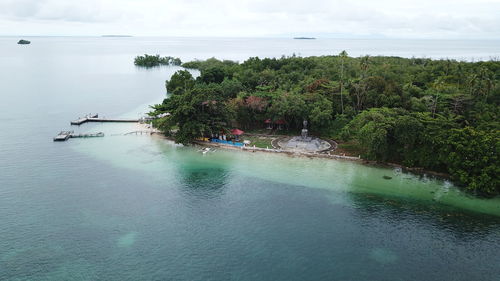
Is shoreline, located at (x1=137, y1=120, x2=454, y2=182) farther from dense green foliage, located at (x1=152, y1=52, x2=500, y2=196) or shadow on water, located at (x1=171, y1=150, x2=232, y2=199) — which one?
shadow on water, located at (x1=171, y1=150, x2=232, y2=199)

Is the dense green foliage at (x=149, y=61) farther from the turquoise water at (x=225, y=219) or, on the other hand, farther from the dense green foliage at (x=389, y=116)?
the turquoise water at (x=225, y=219)

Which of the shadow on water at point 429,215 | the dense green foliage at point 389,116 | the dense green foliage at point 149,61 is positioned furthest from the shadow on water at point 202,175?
the dense green foliage at point 149,61

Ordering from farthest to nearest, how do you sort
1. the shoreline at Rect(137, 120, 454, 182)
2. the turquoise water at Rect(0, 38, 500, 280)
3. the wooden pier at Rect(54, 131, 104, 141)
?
the wooden pier at Rect(54, 131, 104, 141) < the shoreline at Rect(137, 120, 454, 182) < the turquoise water at Rect(0, 38, 500, 280)

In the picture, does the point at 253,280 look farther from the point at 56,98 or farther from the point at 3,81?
the point at 3,81

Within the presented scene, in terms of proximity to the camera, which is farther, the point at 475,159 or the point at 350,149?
the point at 350,149

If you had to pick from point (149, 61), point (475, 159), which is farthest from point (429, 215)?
point (149, 61)

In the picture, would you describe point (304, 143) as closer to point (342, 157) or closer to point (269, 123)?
point (342, 157)

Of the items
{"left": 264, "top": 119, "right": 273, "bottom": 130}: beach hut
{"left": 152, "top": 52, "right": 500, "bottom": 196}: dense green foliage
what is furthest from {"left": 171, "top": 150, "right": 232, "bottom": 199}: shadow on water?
{"left": 264, "top": 119, "right": 273, "bottom": 130}: beach hut
